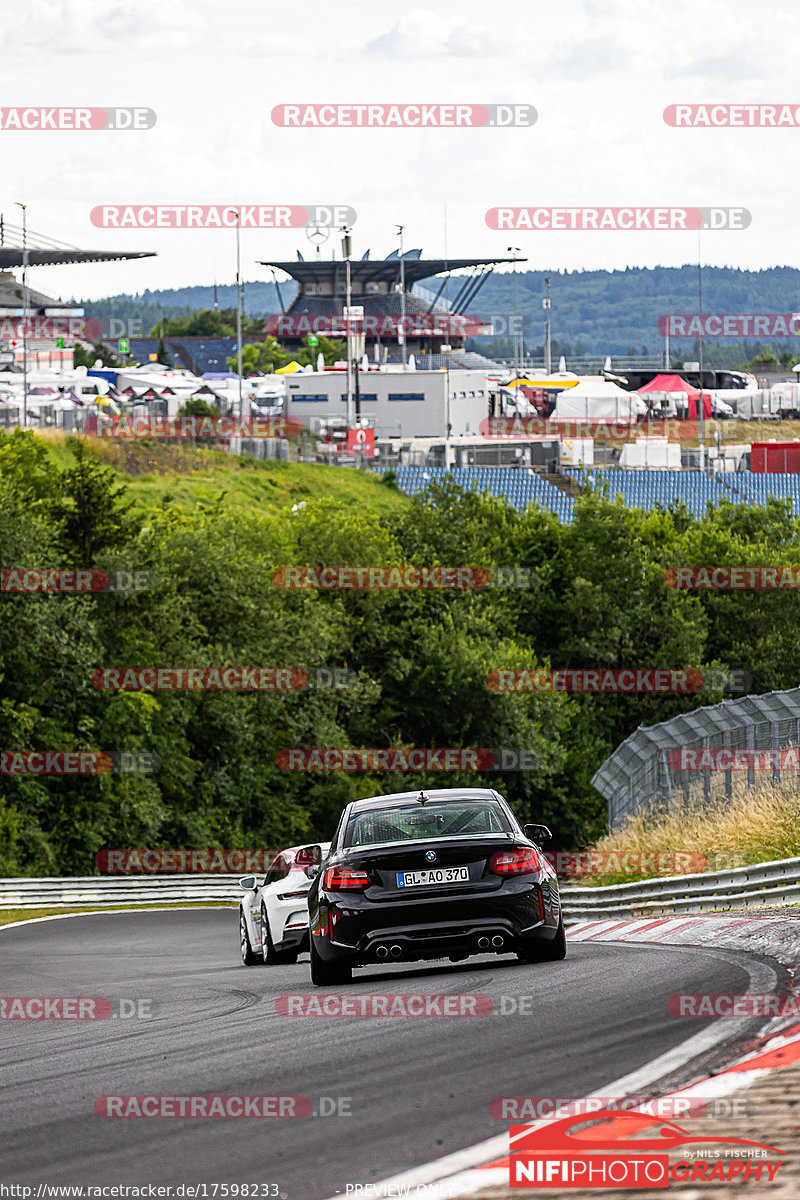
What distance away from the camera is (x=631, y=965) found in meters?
10.4

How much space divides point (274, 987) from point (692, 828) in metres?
8.96

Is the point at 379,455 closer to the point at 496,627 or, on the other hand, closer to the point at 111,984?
the point at 496,627

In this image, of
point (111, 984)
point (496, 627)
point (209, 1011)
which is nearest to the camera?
point (209, 1011)

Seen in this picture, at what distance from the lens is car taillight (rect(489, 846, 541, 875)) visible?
10.2 metres

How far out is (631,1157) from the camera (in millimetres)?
5039

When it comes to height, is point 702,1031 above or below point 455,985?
above

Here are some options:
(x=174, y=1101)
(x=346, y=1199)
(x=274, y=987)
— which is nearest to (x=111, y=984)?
(x=274, y=987)
